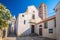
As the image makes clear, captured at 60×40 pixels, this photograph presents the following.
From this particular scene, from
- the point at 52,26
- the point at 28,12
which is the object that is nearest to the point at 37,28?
the point at 28,12

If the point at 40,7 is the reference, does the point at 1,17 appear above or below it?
below

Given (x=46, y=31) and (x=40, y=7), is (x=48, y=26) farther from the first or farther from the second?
(x=40, y=7)

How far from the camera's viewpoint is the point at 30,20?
2875 cm

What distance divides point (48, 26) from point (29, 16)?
24.1ft

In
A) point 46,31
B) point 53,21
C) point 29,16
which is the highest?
point 29,16

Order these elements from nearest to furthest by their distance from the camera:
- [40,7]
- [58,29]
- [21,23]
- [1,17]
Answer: [1,17] → [58,29] → [21,23] → [40,7]

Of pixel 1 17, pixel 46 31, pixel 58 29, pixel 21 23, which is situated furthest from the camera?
pixel 21 23

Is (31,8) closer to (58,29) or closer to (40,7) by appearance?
(40,7)

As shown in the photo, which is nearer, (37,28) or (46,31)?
(46,31)

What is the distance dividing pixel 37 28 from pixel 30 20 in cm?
254

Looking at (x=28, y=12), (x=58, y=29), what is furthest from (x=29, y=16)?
(x=58, y=29)

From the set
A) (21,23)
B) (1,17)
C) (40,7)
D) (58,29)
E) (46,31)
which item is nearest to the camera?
(1,17)

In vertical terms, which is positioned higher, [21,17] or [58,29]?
[21,17]

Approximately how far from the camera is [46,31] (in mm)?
23422
